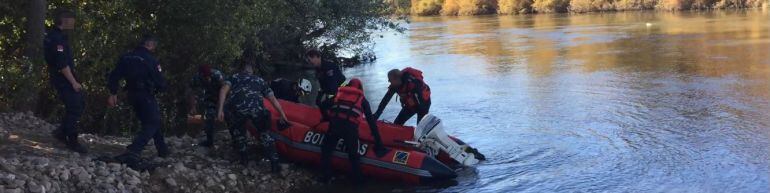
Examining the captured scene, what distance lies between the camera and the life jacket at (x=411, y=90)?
9625mm

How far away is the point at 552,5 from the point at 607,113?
62.2 meters

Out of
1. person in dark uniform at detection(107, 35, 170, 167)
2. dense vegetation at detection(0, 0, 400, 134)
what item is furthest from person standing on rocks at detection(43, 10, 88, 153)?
dense vegetation at detection(0, 0, 400, 134)

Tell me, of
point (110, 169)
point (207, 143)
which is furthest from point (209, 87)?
point (110, 169)

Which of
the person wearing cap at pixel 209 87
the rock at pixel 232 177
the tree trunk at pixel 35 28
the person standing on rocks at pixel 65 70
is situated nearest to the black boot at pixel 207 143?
the person wearing cap at pixel 209 87

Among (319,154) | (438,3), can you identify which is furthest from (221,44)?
(438,3)

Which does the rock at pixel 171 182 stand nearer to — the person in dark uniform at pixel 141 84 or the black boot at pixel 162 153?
the person in dark uniform at pixel 141 84

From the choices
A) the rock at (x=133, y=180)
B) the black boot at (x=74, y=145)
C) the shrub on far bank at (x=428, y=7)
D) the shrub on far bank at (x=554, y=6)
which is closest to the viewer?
the rock at (x=133, y=180)

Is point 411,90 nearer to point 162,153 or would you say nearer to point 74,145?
point 162,153

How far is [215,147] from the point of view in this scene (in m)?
9.12

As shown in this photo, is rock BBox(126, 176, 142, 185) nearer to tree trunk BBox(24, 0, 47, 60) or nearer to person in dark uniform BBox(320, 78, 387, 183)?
person in dark uniform BBox(320, 78, 387, 183)

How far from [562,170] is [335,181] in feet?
8.73

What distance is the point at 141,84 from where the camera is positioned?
24.7 ft

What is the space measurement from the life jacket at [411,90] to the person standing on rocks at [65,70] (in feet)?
12.4

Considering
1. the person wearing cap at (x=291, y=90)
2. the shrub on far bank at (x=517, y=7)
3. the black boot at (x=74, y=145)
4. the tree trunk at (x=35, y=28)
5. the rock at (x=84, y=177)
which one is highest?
the tree trunk at (x=35, y=28)
